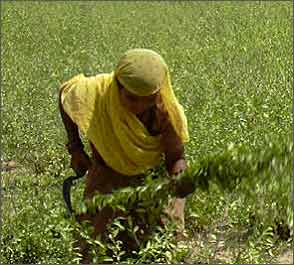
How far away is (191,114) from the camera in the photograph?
4789 mm

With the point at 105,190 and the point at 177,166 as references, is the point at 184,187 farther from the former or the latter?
the point at 105,190

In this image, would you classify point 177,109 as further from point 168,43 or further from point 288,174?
point 168,43

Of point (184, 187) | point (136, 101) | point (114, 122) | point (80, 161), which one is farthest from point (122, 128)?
point (184, 187)

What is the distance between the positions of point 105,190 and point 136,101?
498 mm

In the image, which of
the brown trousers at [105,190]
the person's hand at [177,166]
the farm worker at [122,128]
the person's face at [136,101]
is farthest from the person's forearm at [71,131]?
the person's hand at [177,166]

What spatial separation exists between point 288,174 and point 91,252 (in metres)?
1.00

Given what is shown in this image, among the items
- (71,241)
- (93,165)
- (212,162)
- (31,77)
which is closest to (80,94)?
(93,165)

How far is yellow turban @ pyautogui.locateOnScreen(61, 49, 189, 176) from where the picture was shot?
3100mm

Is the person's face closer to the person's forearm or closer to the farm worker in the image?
the farm worker

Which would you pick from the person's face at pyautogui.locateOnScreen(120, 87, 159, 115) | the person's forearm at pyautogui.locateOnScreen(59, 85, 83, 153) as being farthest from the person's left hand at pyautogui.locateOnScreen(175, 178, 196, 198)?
the person's forearm at pyautogui.locateOnScreen(59, 85, 83, 153)

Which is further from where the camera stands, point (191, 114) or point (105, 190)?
point (191, 114)

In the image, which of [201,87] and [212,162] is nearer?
[212,162]

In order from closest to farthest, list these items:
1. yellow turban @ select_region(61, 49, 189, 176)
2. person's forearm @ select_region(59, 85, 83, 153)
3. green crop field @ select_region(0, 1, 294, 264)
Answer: green crop field @ select_region(0, 1, 294, 264), yellow turban @ select_region(61, 49, 189, 176), person's forearm @ select_region(59, 85, 83, 153)

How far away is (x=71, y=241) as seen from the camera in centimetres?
283
